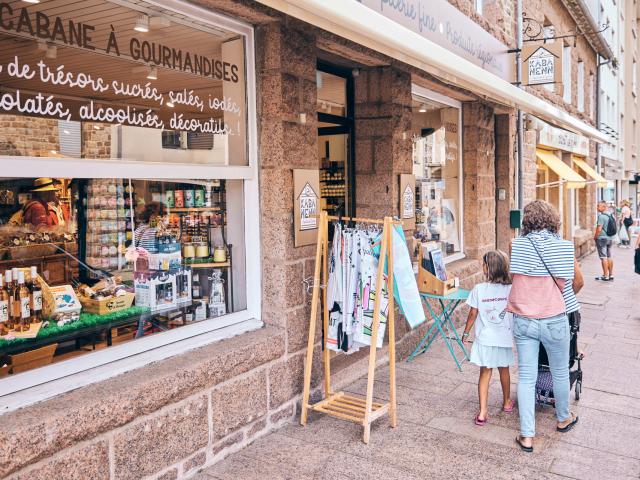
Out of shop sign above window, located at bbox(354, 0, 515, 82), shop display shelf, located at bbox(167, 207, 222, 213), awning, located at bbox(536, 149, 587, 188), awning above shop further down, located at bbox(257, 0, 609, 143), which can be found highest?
shop sign above window, located at bbox(354, 0, 515, 82)

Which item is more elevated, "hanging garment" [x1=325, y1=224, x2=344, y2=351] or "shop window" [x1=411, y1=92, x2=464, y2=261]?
"shop window" [x1=411, y1=92, x2=464, y2=261]

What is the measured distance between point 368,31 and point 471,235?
211 inches

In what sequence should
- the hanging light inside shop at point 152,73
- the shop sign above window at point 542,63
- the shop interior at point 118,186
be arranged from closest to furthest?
the shop interior at point 118,186 → the hanging light inside shop at point 152,73 → the shop sign above window at point 542,63

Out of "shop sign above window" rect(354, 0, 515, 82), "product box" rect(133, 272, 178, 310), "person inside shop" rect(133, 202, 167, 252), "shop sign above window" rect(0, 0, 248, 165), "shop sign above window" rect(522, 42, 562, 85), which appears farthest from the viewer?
"shop sign above window" rect(522, 42, 562, 85)

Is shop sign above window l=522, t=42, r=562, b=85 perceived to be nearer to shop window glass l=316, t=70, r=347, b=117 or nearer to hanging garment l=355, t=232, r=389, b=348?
shop window glass l=316, t=70, r=347, b=117

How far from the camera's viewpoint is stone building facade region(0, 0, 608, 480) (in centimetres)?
294

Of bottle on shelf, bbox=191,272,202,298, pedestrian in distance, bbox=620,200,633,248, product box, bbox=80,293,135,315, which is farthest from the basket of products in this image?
pedestrian in distance, bbox=620,200,633,248

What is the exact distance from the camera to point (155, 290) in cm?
411

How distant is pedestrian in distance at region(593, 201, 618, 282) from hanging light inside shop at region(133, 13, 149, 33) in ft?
34.6

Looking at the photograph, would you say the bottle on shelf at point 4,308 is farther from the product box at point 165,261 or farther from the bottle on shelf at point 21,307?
the product box at point 165,261

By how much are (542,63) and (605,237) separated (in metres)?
4.48

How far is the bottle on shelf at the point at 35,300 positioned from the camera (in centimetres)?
354

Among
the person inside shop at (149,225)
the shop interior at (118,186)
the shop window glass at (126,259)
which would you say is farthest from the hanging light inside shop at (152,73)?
the person inside shop at (149,225)

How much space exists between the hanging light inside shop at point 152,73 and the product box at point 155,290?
1320 mm
